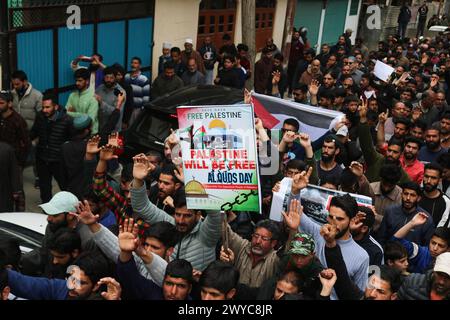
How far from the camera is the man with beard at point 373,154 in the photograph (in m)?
6.68

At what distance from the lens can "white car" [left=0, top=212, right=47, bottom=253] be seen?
5.07 m

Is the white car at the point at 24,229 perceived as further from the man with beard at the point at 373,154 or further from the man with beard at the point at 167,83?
the man with beard at the point at 167,83

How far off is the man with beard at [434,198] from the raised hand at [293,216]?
72.9 inches

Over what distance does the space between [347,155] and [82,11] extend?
586cm

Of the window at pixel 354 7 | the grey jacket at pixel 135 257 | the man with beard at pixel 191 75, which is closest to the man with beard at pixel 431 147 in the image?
the grey jacket at pixel 135 257

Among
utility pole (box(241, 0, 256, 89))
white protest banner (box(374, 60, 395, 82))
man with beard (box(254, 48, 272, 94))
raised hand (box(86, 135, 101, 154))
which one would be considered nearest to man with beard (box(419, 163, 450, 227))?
raised hand (box(86, 135, 101, 154))

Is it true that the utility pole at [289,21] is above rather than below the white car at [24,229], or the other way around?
above

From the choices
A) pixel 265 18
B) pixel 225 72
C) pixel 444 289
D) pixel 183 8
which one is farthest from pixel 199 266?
pixel 265 18

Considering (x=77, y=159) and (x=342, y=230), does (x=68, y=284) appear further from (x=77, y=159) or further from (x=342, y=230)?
(x=77, y=159)

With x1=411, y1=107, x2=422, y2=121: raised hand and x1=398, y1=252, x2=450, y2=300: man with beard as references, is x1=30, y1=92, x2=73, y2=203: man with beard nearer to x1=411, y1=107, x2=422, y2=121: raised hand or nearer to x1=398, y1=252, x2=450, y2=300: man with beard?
x1=398, y1=252, x2=450, y2=300: man with beard

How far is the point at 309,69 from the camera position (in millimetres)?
12148

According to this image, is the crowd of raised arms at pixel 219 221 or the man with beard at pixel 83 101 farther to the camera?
the man with beard at pixel 83 101

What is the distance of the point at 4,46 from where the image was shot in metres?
9.02

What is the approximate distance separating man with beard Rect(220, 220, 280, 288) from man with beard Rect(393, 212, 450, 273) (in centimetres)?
117
